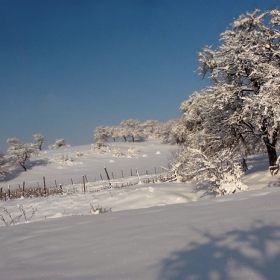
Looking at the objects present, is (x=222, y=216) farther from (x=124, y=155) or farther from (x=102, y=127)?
(x=102, y=127)

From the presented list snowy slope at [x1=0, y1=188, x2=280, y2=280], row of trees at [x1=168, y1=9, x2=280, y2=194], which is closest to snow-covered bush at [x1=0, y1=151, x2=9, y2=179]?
row of trees at [x1=168, y1=9, x2=280, y2=194]

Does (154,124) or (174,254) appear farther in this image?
(154,124)

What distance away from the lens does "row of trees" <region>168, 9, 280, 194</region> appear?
11898mm

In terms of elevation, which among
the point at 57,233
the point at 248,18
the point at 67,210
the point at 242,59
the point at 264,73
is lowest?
the point at 67,210

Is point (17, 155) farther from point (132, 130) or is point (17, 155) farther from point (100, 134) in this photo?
point (132, 130)

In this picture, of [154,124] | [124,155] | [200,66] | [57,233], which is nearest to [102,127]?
[124,155]

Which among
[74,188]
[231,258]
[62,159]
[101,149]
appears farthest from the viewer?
[101,149]

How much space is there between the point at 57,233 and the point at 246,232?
3352 mm

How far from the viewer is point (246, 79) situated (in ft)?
46.1

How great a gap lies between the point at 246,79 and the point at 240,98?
170 centimetres

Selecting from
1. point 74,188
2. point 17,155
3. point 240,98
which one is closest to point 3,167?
point 17,155

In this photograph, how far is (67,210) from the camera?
13.4m

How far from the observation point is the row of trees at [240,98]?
1190 centimetres

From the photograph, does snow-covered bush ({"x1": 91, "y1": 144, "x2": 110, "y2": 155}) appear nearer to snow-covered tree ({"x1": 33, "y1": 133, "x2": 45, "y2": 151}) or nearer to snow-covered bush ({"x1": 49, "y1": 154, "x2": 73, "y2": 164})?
snow-covered bush ({"x1": 49, "y1": 154, "x2": 73, "y2": 164})
